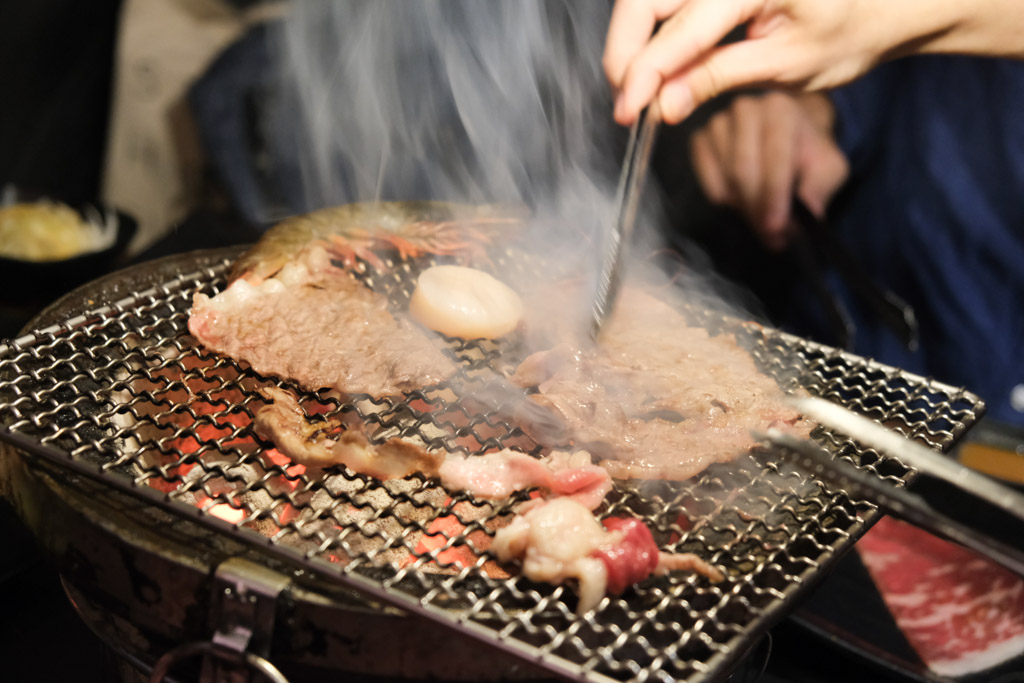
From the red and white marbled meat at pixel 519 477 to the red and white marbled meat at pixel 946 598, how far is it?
84.7 inches

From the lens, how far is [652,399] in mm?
2566

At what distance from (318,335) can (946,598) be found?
3260 millimetres

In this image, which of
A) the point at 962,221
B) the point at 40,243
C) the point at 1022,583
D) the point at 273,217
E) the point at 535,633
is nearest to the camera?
the point at 535,633

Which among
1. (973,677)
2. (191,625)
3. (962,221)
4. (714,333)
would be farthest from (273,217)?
(973,677)

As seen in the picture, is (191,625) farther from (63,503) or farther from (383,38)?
(383,38)

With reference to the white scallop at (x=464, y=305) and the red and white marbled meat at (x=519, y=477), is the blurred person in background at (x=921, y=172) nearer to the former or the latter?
the white scallop at (x=464, y=305)

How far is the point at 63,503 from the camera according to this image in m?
1.84

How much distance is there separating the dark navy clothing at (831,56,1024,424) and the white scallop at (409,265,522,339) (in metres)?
3.06

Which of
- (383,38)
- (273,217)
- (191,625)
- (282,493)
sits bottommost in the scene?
(273,217)

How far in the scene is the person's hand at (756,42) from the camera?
8.27ft

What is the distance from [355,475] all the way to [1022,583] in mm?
3217

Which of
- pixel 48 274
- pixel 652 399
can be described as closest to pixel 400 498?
pixel 652 399

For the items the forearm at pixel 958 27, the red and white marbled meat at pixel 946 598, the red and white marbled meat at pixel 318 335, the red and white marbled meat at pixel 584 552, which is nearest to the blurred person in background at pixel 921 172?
the forearm at pixel 958 27

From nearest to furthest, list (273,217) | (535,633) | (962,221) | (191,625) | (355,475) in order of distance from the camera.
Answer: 1. (535,633)
2. (191,625)
3. (355,475)
4. (962,221)
5. (273,217)
